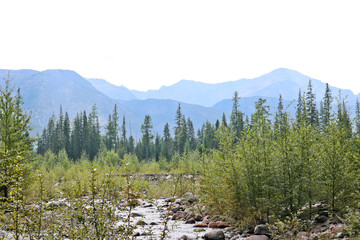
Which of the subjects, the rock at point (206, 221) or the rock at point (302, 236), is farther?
the rock at point (206, 221)

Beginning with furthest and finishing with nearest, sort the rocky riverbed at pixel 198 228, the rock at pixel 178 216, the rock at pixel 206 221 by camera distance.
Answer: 1. the rock at pixel 178 216
2. the rock at pixel 206 221
3. the rocky riverbed at pixel 198 228

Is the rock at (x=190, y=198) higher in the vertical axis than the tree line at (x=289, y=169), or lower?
lower

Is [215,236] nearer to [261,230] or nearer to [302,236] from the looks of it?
[261,230]

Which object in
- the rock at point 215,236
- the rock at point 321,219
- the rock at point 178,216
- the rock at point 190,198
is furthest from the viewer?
the rock at point 190,198

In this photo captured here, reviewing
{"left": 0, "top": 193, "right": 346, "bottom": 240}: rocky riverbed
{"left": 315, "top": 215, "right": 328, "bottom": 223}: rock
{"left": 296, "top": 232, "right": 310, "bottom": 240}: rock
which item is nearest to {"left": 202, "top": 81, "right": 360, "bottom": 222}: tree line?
{"left": 315, "top": 215, "right": 328, "bottom": 223}: rock

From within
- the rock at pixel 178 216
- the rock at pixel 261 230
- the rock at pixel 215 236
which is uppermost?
the rock at pixel 261 230

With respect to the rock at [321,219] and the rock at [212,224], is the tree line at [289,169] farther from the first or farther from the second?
the rock at [212,224]

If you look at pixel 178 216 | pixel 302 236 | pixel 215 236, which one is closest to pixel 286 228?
pixel 302 236

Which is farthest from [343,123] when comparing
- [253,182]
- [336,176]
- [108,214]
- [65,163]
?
[65,163]

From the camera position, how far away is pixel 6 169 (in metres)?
4.67

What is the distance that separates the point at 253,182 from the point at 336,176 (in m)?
2.31

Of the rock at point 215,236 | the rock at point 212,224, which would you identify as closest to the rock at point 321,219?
the rock at point 215,236

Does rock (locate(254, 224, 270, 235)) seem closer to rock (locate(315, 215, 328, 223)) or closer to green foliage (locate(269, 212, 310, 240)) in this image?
green foliage (locate(269, 212, 310, 240))

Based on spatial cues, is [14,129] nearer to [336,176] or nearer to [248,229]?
[248,229]
